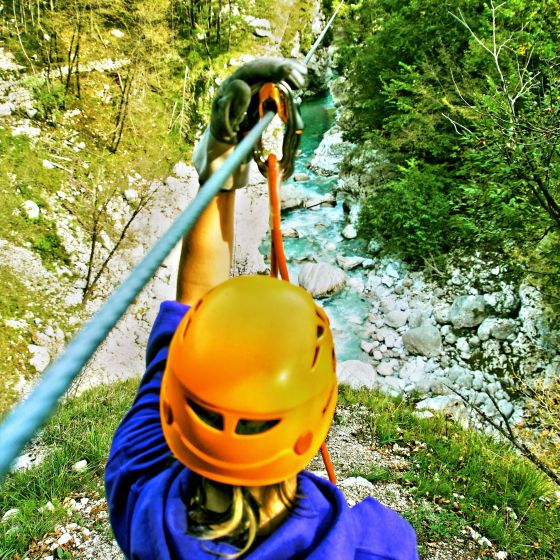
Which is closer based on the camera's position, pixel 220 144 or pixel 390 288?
pixel 220 144

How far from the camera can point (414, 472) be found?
123 inches

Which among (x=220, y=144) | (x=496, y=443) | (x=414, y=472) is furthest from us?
(x=496, y=443)

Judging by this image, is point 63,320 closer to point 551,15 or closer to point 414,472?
point 414,472

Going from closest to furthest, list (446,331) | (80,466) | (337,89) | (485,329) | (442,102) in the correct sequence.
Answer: (80,466)
(485,329)
(446,331)
(442,102)
(337,89)

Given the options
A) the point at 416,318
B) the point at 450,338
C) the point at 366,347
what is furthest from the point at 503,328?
the point at 366,347

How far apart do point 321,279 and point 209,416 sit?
679cm

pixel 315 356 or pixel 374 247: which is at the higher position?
pixel 315 356

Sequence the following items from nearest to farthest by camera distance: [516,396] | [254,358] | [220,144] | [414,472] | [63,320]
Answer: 1. [254,358]
2. [220,144]
3. [414,472]
4. [516,396]
5. [63,320]

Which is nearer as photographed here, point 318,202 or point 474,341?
point 474,341

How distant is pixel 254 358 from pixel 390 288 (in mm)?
6939

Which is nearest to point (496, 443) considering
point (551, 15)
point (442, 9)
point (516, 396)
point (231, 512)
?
point (516, 396)

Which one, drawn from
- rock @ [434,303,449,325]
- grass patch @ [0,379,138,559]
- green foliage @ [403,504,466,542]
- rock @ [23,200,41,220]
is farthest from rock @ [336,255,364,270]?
green foliage @ [403,504,466,542]

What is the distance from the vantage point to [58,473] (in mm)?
2871

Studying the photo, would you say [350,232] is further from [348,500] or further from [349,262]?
[348,500]
